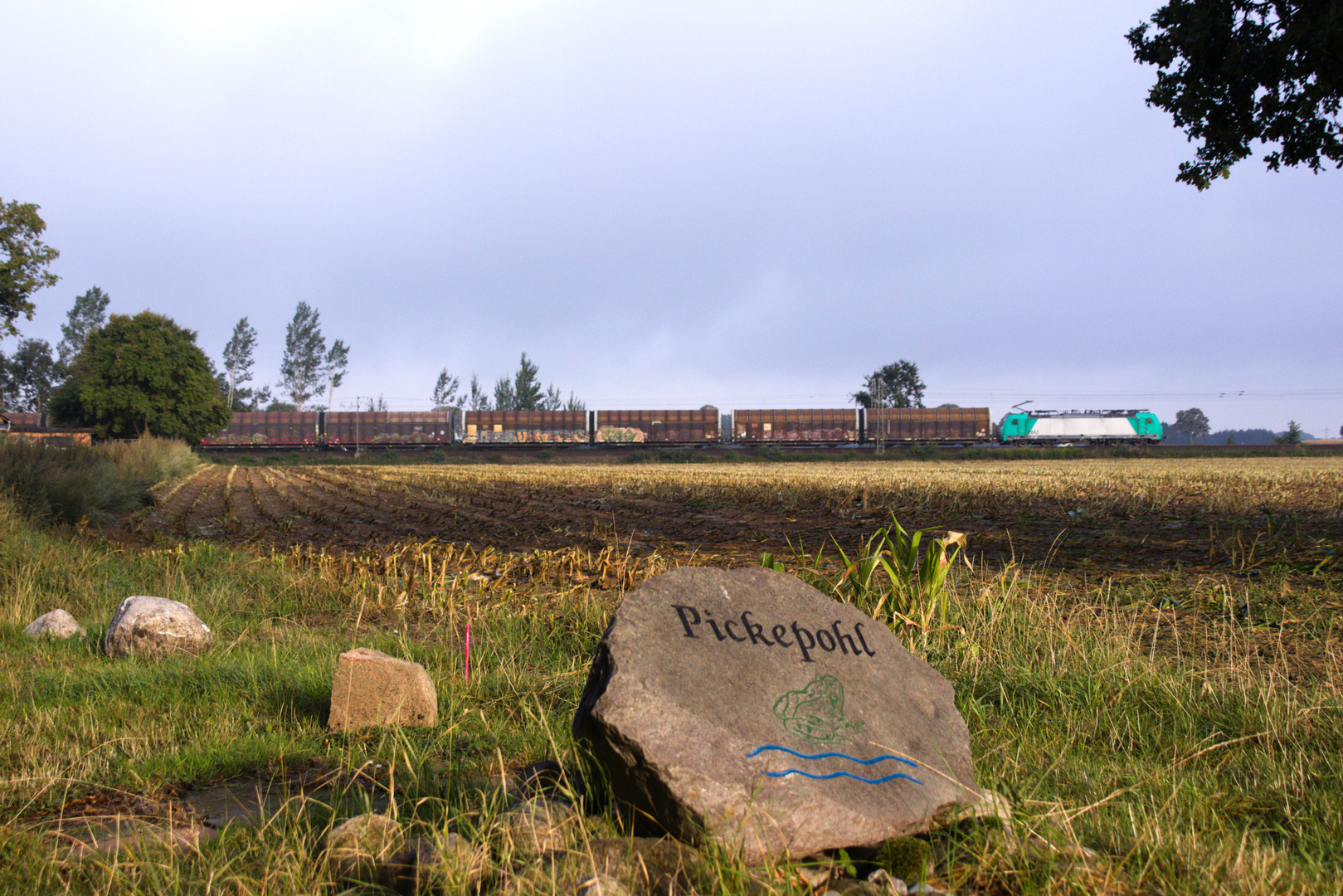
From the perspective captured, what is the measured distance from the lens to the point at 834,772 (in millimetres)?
2123

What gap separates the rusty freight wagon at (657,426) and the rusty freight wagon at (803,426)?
2576mm

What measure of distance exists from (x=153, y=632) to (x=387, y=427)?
5528cm

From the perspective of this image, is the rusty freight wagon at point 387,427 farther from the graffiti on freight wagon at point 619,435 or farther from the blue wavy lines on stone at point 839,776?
the blue wavy lines on stone at point 839,776

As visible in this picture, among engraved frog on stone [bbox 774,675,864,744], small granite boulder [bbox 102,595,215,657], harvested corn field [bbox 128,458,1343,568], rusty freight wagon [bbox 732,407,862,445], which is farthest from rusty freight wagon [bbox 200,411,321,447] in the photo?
engraved frog on stone [bbox 774,675,864,744]

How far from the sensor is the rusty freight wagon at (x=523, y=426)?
5653cm

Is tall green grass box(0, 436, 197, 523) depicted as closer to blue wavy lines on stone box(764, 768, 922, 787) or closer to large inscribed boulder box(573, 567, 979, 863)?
large inscribed boulder box(573, 567, 979, 863)

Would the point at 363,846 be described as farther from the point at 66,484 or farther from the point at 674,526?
the point at 66,484

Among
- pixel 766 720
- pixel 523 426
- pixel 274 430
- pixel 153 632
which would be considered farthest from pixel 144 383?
pixel 766 720

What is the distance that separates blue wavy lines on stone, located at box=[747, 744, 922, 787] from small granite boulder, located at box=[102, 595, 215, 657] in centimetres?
408

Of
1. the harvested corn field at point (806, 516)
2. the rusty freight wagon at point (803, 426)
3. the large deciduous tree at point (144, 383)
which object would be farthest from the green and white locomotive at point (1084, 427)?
the large deciduous tree at point (144, 383)

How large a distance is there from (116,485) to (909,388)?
74659 mm

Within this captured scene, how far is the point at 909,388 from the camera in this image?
264 ft

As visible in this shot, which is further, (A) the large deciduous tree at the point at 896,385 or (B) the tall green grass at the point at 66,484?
(A) the large deciduous tree at the point at 896,385

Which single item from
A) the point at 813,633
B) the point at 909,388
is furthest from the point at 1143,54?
the point at 909,388
